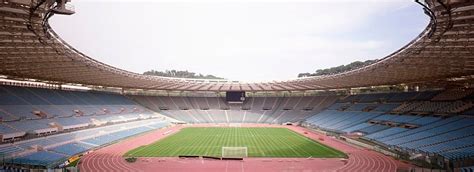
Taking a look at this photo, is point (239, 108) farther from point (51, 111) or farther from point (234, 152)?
point (234, 152)

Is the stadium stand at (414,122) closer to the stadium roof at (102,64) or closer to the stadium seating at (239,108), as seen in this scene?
the stadium roof at (102,64)

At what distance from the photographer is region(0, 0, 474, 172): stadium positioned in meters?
19.0

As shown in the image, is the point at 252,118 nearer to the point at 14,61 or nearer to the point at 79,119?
the point at 79,119

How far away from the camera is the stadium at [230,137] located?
1895cm

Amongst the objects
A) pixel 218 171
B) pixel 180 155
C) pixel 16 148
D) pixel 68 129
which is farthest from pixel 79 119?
pixel 218 171

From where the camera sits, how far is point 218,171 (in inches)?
957

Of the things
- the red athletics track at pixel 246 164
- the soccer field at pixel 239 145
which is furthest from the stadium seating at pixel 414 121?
the soccer field at pixel 239 145

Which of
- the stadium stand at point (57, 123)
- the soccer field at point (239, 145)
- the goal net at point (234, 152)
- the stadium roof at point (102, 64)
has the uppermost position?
the stadium roof at point (102, 64)

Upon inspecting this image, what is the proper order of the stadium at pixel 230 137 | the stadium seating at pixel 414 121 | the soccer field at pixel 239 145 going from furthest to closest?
the soccer field at pixel 239 145 → the stadium seating at pixel 414 121 → the stadium at pixel 230 137

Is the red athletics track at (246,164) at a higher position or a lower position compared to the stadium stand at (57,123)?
lower

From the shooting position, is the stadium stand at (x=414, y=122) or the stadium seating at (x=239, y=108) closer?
the stadium stand at (x=414, y=122)

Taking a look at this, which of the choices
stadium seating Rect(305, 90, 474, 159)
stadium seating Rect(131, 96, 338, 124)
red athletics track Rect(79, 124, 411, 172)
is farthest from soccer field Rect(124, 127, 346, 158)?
stadium seating Rect(131, 96, 338, 124)

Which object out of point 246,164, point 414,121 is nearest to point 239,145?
point 246,164

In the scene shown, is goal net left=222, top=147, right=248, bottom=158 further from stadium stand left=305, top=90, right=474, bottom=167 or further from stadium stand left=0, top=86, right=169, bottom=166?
stadium stand left=305, top=90, right=474, bottom=167
